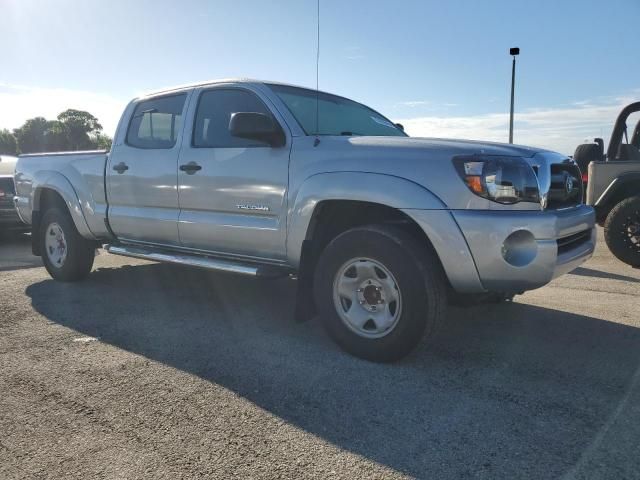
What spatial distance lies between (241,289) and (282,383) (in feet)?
8.22

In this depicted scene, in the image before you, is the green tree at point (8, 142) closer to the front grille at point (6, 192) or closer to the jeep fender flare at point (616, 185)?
the front grille at point (6, 192)

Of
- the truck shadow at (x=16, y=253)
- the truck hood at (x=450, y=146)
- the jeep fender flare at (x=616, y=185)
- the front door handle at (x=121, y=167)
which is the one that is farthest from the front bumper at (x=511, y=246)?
the truck shadow at (x=16, y=253)

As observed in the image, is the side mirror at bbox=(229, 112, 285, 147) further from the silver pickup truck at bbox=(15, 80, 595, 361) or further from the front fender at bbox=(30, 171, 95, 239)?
the front fender at bbox=(30, 171, 95, 239)

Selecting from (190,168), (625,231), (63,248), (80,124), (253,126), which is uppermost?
(80,124)

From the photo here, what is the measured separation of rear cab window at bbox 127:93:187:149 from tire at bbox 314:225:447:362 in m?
2.07

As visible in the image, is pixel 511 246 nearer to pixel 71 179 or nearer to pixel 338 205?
pixel 338 205

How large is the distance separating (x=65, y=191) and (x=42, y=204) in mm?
745

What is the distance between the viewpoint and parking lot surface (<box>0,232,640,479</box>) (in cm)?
224

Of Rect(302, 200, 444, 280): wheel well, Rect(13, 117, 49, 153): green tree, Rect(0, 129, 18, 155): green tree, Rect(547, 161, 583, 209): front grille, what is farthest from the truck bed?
Rect(0, 129, 18, 155): green tree

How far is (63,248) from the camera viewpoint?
19.0ft

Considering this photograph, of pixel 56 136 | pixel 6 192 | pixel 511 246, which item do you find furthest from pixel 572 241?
pixel 56 136

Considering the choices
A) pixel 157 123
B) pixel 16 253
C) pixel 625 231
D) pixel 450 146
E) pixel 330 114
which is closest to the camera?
pixel 450 146

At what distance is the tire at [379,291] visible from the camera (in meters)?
3.15

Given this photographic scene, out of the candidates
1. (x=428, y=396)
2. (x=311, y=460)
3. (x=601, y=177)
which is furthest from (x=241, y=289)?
(x=601, y=177)
